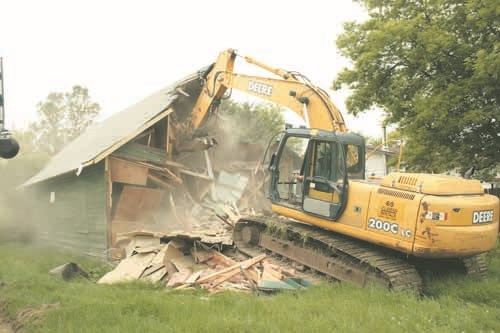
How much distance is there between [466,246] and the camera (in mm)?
6648

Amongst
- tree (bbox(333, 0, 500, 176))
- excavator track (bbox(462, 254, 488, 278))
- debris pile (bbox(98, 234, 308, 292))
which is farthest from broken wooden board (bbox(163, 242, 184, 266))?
tree (bbox(333, 0, 500, 176))

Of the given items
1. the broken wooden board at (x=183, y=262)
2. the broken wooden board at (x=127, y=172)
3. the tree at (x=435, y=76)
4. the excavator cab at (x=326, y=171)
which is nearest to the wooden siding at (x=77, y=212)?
the broken wooden board at (x=127, y=172)

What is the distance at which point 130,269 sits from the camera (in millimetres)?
9203

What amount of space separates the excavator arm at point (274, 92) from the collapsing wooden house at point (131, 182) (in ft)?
2.69

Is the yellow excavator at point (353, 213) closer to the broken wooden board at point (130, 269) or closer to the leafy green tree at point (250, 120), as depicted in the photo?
the broken wooden board at point (130, 269)

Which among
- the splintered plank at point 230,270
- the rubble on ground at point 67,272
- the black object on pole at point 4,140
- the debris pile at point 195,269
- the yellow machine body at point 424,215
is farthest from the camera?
the rubble on ground at point 67,272

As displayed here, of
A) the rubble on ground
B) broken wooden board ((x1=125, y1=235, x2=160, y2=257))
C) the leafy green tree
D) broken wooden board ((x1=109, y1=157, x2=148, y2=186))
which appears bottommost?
the rubble on ground

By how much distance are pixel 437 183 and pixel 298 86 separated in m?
3.93

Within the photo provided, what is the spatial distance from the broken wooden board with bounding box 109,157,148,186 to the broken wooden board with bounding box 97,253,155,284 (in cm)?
315

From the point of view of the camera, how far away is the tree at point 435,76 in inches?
458

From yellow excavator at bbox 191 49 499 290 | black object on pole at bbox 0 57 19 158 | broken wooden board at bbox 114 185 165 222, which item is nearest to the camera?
yellow excavator at bbox 191 49 499 290

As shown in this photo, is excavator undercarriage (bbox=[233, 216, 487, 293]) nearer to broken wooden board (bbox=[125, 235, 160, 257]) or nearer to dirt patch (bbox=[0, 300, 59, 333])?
broken wooden board (bbox=[125, 235, 160, 257])

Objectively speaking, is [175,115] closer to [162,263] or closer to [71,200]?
[71,200]

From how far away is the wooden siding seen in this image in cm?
1234
